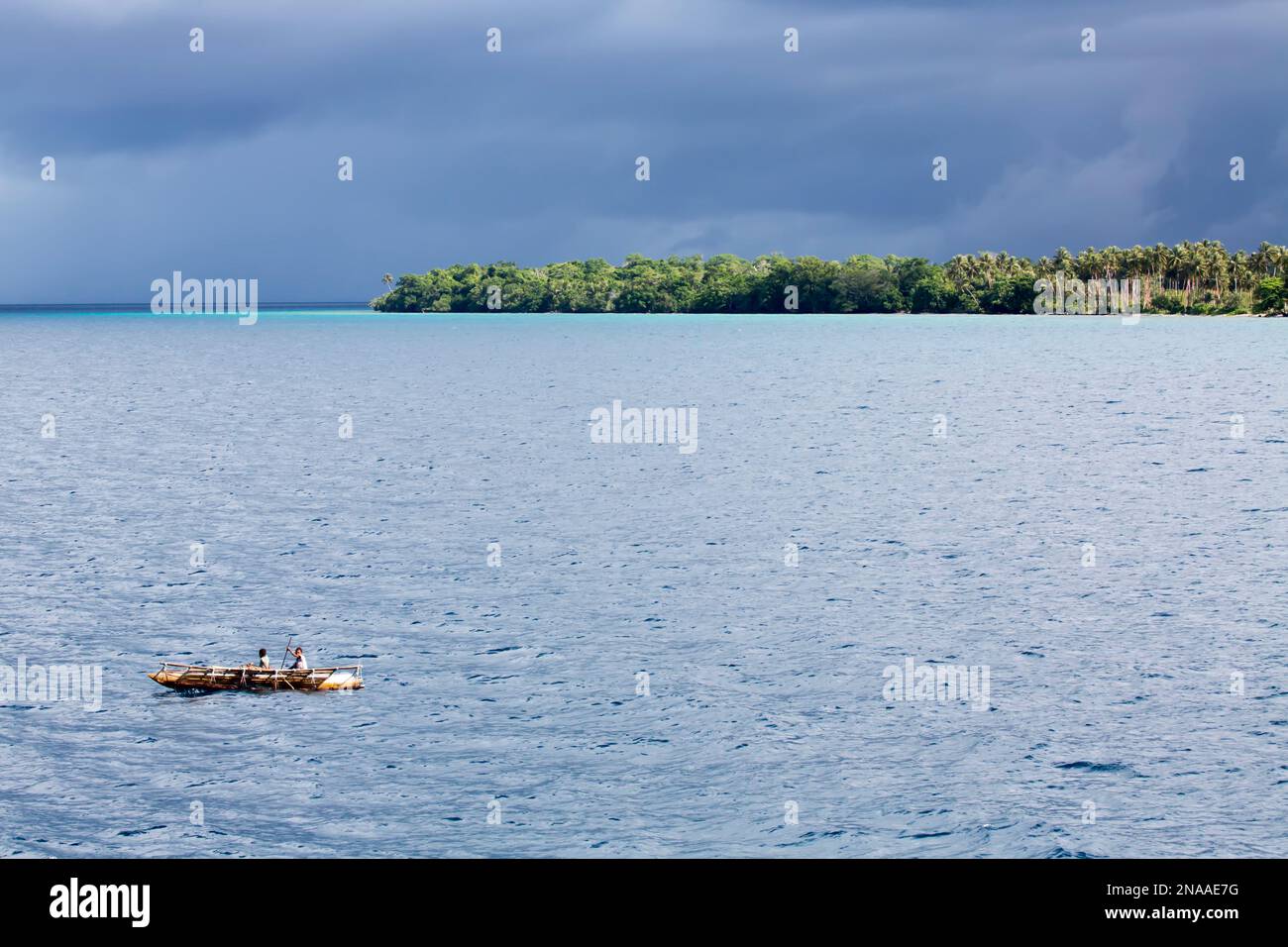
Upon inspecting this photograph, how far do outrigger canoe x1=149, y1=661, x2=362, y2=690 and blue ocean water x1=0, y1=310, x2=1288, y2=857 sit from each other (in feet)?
1.48

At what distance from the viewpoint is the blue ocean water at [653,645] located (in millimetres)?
23812

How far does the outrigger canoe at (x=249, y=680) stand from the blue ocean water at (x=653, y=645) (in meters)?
0.45

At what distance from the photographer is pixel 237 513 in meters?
56.9

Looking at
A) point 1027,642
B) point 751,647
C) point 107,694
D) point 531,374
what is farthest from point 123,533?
point 531,374

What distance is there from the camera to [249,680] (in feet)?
98.9

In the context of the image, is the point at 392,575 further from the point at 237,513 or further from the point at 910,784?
the point at 910,784

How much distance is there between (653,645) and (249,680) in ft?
34.6
